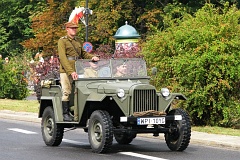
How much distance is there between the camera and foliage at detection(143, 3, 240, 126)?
20.7 metres

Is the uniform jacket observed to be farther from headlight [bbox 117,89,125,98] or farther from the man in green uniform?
headlight [bbox 117,89,125,98]

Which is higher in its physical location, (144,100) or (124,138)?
(144,100)

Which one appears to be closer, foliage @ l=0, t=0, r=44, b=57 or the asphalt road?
the asphalt road

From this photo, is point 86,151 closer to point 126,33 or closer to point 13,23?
point 126,33

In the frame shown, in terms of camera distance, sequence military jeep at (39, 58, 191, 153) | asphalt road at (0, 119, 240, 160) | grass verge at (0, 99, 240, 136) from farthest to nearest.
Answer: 1. grass verge at (0, 99, 240, 136)
2. military jeep at (39, 58, 191, 153)
3. asphalt road at (0, 119, 240, 160)

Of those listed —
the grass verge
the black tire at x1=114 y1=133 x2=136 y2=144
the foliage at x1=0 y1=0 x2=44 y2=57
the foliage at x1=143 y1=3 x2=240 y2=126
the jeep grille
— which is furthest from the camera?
the foliage at x1=0 y1=0 x2=44 y2=57

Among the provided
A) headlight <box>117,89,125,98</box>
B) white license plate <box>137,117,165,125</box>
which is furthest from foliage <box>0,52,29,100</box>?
white license plate <box>137,117,165,125</box>

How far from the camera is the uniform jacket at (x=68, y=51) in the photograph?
1620cm

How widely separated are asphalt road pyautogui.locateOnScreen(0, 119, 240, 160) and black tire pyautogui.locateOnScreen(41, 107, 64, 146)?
16 cm

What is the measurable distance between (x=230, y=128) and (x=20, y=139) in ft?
18.4

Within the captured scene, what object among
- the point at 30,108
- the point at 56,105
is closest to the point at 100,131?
the point at 56,105

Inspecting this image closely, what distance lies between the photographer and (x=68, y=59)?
54.2 feet

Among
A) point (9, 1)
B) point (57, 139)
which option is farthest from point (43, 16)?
point (57, 139)

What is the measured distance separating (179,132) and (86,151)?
178 cm
